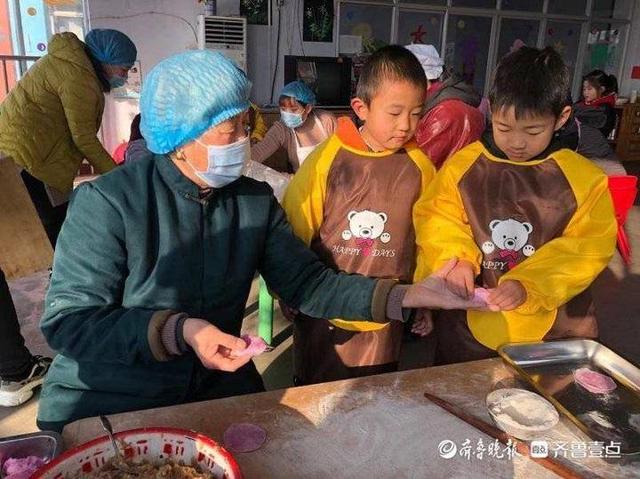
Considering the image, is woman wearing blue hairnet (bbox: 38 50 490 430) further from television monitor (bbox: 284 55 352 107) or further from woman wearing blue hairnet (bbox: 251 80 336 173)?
television monitor (bbox: 284 55 352 107)

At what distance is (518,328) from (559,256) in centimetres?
27

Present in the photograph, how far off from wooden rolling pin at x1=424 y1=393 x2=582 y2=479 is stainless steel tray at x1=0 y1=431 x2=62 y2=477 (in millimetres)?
818

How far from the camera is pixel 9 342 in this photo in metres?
2.69

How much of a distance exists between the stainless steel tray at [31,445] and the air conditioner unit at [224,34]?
246 inches

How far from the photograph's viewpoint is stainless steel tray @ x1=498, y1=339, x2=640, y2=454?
46.8 inches

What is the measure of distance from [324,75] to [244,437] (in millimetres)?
7276

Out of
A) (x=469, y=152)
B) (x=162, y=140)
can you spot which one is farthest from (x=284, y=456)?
(x=469, y=152)

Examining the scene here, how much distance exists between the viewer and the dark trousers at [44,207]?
10.6 ft

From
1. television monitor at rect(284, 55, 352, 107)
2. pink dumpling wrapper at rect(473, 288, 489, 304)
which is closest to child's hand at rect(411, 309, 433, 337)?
pink dumpling wrapper at rect(473, 288, 489, 304)

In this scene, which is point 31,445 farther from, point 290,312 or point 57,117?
point 57,117

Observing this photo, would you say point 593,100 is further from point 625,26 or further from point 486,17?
point 625,26

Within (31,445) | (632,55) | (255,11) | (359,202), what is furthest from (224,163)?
(632,55)

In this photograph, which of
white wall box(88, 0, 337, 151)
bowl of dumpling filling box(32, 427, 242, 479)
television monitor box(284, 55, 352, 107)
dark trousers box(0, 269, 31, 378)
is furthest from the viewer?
television monitor box(284, 55, 352, 107)

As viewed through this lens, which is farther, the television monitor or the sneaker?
the television monitor
